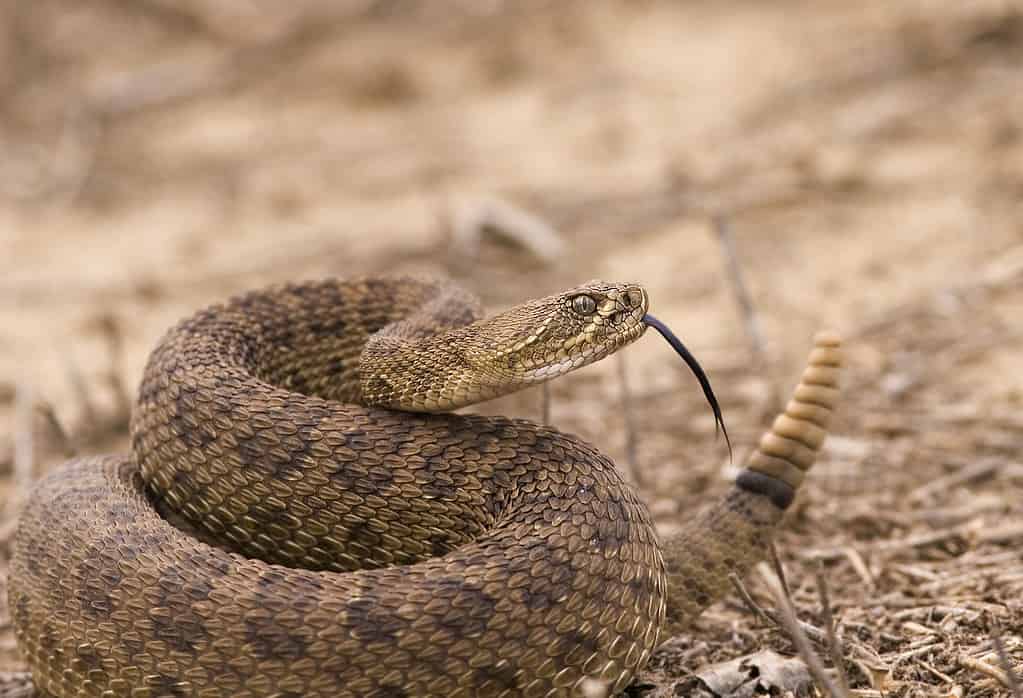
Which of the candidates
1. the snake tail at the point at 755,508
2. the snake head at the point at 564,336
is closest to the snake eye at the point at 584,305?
the snake head at the point at 564,336

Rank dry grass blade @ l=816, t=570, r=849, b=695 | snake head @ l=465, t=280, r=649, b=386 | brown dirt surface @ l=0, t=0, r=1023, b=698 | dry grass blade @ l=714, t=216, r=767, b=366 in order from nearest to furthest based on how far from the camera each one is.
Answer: dry grass blade @ l=816, t=570, r=849, b=695 → snake head @ l=465, t=280, r=649, b=386 → brown dirt surface @ l=0, t=0, r=1023, b=698 → dry grass blade @ l=714, t=216, r=767, b=366

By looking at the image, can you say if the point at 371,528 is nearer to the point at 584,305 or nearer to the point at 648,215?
the point at 584,305

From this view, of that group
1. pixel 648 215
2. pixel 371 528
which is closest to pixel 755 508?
pixel 371 528

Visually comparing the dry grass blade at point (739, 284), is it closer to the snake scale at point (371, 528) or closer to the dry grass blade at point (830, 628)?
the snake scale at point (371, 528)

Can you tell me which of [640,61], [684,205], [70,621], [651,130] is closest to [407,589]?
[70,621]

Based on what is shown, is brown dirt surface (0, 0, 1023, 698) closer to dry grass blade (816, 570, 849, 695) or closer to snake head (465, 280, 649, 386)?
dry grass blade (816, 570, 849, 695)

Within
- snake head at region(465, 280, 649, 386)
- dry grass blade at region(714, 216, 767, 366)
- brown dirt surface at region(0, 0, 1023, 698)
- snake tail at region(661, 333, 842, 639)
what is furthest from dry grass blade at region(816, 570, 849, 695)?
dry grass blade at region(714, 216, 767, 366)

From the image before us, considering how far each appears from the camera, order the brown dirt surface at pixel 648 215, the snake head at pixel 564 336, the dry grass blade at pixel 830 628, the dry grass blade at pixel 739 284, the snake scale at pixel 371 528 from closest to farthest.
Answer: the dry grass blade at pixel 830 628 → the snake scale at pixel 371 528 → the snake head at pixel 564 336 → the brown dirt surface at pixel 648 215 → the dry grass blade at pixel 739 284

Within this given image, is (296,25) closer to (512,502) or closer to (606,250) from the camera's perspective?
(606,250)
